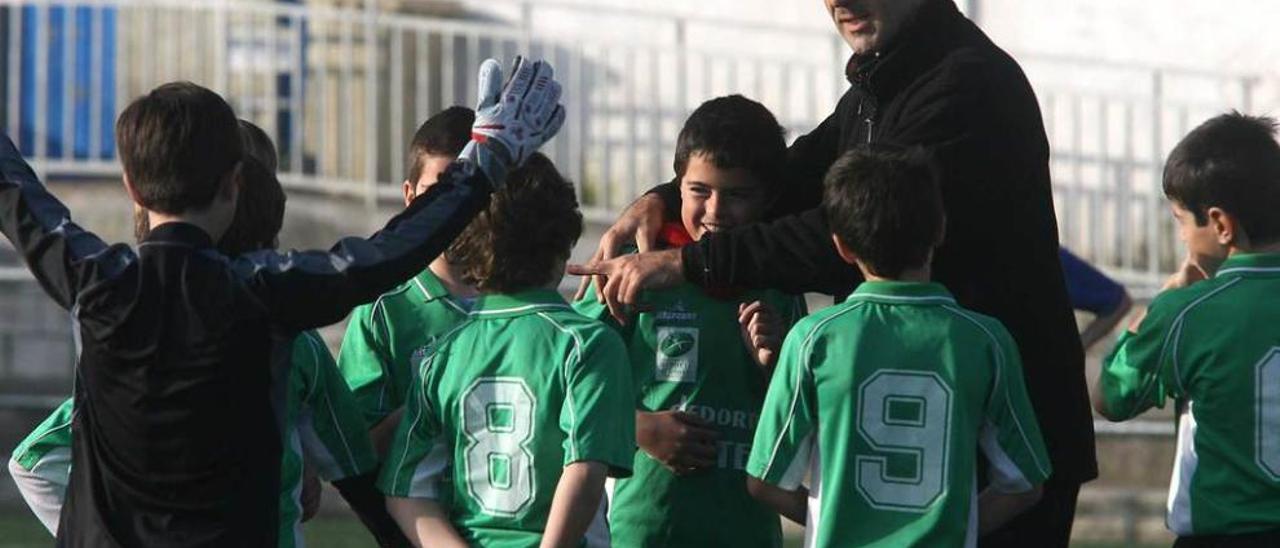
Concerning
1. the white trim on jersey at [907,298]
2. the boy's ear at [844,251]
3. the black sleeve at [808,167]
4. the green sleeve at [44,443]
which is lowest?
the green sleeve at [44,443]

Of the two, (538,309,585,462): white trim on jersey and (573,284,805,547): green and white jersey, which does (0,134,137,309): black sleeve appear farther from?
(573,284,805,547): green and white jersey

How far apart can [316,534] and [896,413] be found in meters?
6.44

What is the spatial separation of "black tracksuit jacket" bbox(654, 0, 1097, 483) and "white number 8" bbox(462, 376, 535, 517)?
422mm

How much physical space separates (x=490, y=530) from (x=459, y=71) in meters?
9.84

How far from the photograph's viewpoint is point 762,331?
452 centimetres

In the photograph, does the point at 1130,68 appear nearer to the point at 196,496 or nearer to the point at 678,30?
the point at 678,30

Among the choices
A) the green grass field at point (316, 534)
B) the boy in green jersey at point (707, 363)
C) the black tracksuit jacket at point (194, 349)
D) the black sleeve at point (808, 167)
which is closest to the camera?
the black tracksuit jacket at point (194, 349)

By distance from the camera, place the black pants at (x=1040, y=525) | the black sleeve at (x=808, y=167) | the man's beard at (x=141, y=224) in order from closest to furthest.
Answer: the man's beard at (x=141, y=224) < the black pants at (x=1040, y=525) < the black sleeve at (x=808, y=167)

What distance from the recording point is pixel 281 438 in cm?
395

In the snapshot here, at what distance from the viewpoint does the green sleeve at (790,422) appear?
4.07 metres

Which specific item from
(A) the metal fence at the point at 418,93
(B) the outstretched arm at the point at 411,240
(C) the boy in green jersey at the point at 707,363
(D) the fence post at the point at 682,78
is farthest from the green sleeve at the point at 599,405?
(D) the fence post at the point at 682,78

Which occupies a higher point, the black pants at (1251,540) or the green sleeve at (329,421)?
the green sleeve at (329,421)

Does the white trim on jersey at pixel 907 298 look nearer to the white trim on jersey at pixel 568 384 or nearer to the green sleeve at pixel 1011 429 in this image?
the green sleeve at pixel 1011 429

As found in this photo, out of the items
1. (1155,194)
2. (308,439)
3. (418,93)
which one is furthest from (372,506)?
(1155,194)
